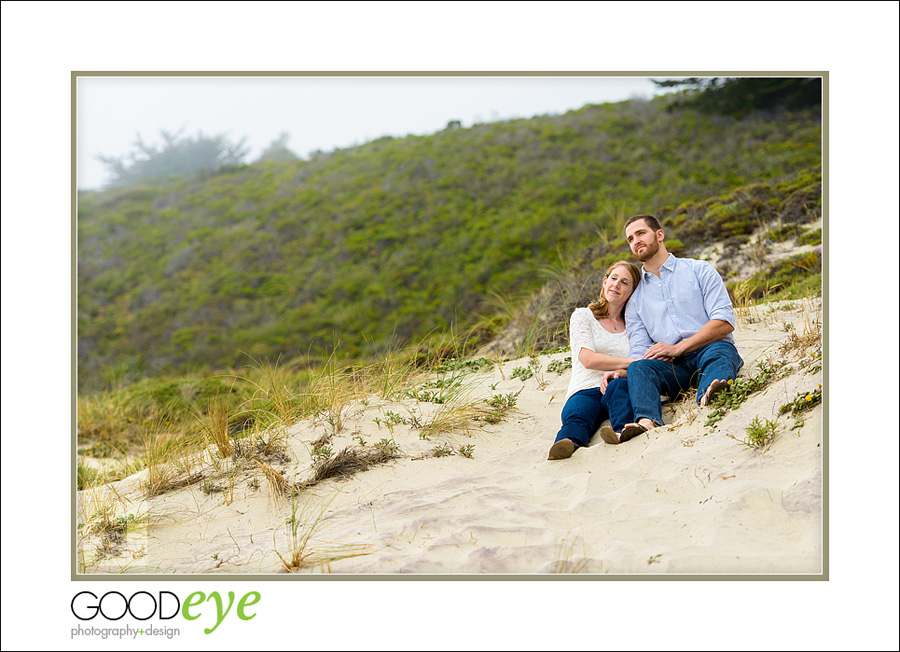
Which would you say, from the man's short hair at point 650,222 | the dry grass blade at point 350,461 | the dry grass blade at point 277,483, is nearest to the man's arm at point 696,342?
the man's short hair at point 650,222

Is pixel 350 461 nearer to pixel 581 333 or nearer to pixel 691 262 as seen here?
pixel 581 333

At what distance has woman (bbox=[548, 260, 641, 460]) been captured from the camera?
10.8 feet

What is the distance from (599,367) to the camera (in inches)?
139

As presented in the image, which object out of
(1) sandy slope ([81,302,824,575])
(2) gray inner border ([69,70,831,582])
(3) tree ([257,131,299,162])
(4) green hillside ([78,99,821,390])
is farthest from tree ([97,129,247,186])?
(1) sandy slope ([81,302,824,575])

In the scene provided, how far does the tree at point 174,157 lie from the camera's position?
40.8ft

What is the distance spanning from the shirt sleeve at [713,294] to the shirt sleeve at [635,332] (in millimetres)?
351

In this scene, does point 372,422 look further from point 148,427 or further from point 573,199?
point 573,199

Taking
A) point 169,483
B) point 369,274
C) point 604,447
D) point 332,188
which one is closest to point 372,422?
point 169,483

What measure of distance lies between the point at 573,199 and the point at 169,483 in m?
11.9

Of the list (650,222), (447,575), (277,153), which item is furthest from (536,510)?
(277,153)

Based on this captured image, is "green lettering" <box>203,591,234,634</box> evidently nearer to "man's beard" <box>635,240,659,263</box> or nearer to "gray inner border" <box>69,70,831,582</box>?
"gray inner border" <box>69,70,831,582</box>

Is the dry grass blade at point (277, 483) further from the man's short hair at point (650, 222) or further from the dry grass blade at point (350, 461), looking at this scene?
the man's short hair at point (650, 222)

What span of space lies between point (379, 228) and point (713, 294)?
12.3 metres

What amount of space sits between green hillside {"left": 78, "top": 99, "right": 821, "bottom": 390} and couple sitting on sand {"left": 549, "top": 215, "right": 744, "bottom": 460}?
694 cm
